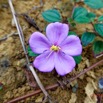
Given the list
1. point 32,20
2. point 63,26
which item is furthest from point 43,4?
point 63,26

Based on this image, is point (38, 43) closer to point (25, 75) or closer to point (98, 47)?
point (25, 75)

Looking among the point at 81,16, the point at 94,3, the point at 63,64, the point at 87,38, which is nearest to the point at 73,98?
the point at 63,64

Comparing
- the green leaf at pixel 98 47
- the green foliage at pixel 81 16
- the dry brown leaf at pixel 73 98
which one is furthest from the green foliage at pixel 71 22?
the dry brown leaf at pixel 73 98

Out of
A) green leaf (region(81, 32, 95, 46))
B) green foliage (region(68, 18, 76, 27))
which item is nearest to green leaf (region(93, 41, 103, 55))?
green leaf (region(81, 32, 95, 46))

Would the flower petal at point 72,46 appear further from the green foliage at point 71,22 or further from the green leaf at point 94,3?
the green leaf at point 94,3

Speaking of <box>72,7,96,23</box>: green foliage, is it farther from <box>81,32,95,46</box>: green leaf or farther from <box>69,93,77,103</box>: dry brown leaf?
<box>69,93,77,103</box>: dry brown leaf

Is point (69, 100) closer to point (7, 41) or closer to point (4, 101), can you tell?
point (4, 101)
